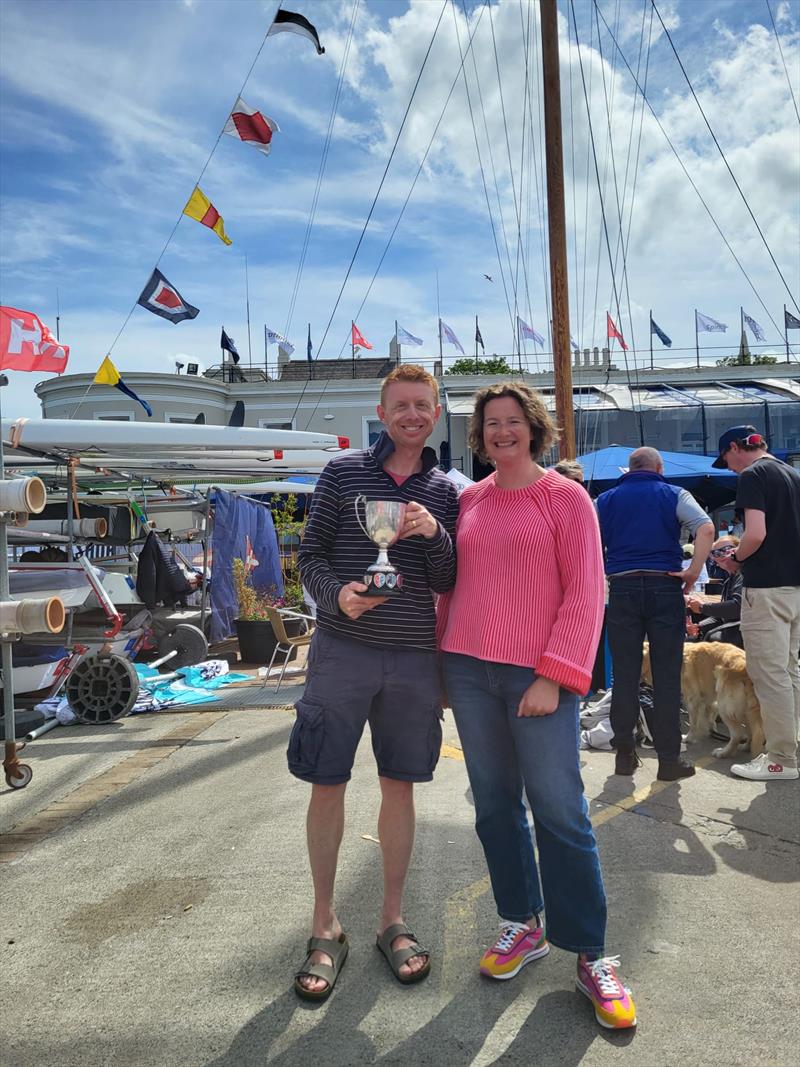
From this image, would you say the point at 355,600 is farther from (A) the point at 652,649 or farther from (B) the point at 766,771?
(B) the point at 766,771

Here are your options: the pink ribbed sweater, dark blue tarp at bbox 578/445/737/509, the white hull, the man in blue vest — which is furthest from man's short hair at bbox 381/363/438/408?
dark blue tarp at bbox 578/445/737/509

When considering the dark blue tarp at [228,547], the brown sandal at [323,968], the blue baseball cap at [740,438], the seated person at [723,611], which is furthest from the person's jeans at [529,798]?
the dark blue tarp at [228,547]

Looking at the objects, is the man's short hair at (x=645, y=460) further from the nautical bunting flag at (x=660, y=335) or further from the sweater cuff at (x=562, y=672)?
the nautical bunting flag at (x=660, y=335)

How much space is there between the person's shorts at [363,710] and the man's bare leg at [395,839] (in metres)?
0.07

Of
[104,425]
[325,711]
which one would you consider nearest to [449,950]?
[325,711]

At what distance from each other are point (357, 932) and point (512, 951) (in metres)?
0.61

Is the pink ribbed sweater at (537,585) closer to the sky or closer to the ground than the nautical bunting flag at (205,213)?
closer to the ground

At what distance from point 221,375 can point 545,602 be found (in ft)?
95.4

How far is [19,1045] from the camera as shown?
89.4 inches

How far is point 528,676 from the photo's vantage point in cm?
239

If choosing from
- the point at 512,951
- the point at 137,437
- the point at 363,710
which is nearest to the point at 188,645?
the point at 137,437

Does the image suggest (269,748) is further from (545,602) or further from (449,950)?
(545,602)

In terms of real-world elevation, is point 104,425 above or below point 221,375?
below

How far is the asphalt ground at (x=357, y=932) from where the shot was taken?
2244 millimetres
